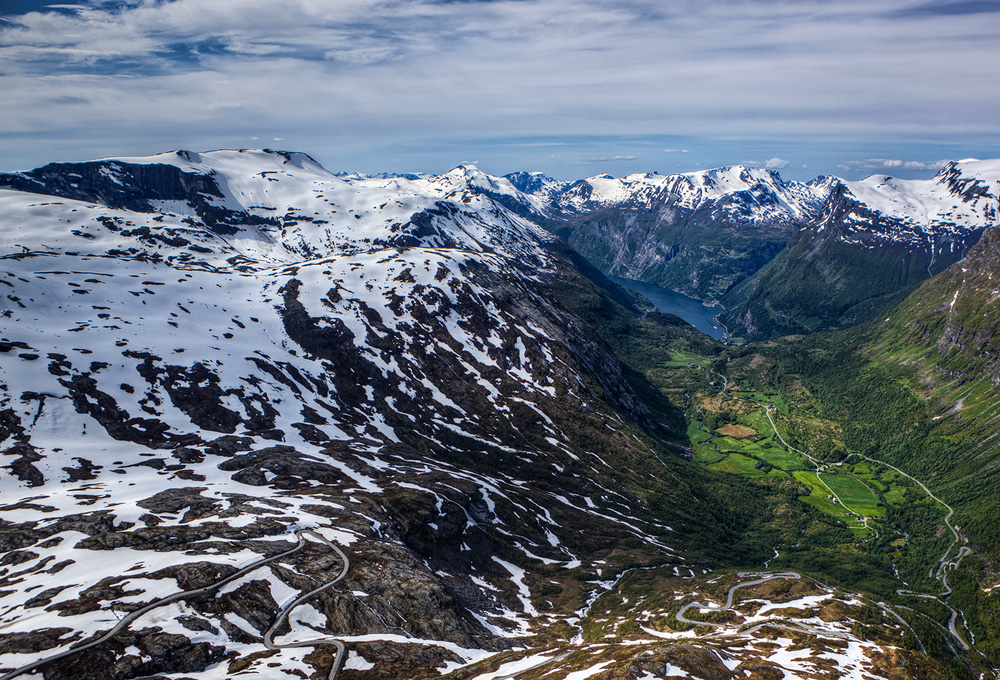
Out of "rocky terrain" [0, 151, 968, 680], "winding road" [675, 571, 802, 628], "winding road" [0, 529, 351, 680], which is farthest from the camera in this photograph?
"winding road" [675, 571, 802, 628]

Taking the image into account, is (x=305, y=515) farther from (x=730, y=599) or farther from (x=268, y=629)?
(x=730, y=599)

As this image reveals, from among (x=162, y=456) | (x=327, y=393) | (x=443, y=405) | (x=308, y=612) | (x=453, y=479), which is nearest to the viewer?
(x=308, y=612)

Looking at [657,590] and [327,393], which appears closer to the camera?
[657,590]

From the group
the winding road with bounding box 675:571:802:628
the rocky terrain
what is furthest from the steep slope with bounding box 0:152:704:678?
the winding road with bounding box 675:571:802:628

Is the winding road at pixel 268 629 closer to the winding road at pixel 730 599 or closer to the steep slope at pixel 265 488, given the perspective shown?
the steep slope at pixel 265 488

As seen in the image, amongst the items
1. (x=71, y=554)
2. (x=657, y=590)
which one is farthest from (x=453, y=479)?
(x=71, y=554)

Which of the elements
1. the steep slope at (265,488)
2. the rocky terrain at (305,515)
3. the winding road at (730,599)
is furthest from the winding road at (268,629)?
the winding road at (730,599)

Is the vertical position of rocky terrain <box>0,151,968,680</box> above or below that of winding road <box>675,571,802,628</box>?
above

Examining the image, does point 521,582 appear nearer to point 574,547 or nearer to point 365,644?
point 574,547

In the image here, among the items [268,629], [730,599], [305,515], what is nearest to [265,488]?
[305,515]

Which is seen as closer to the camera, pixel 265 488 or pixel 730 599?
pixel 265 488

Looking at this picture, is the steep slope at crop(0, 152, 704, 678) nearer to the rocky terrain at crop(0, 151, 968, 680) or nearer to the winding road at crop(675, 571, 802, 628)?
the rocky terrain at crop(0, 151, 968, 680)
